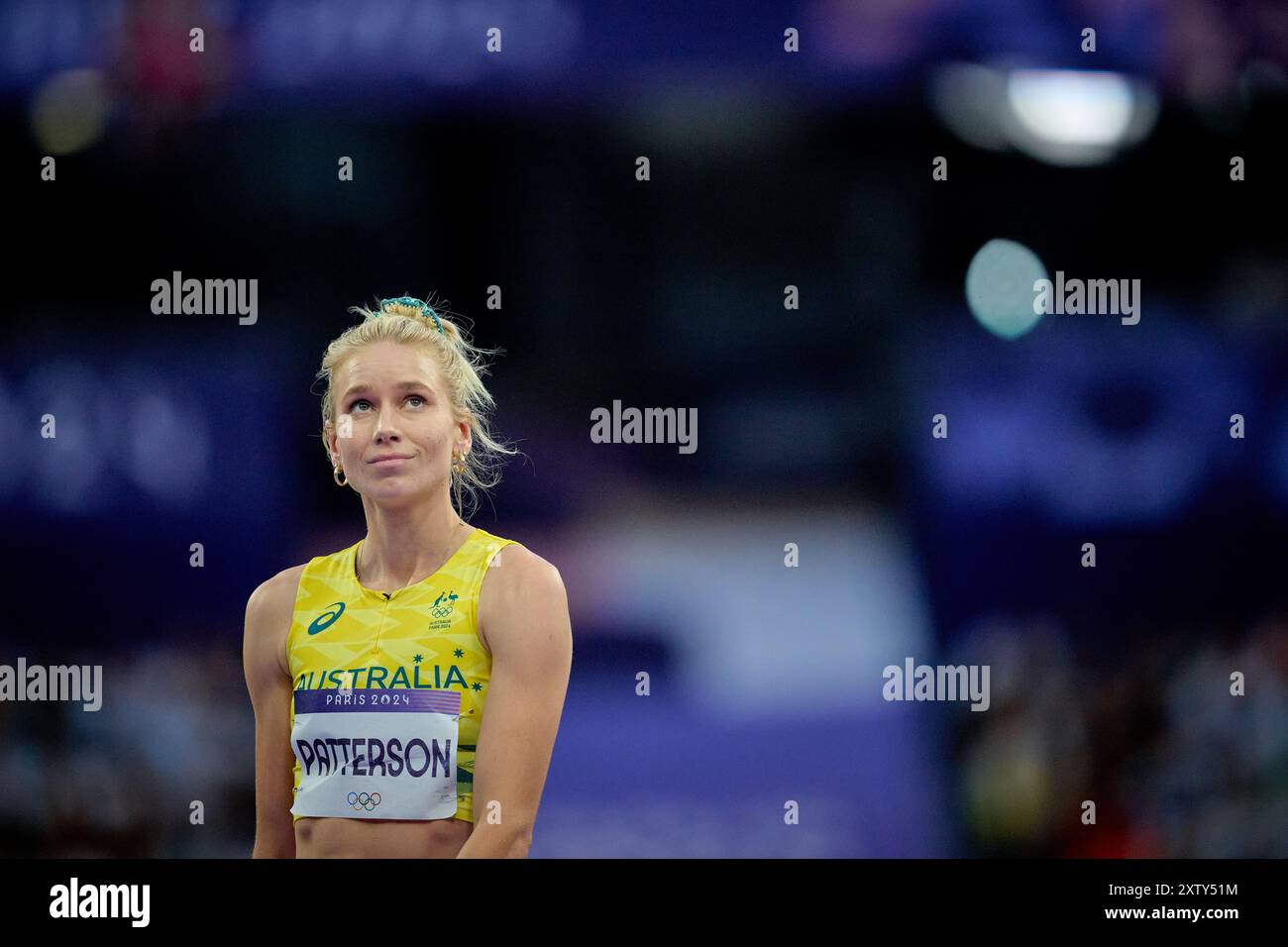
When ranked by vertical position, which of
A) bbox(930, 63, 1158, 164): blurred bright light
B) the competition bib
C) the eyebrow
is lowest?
the competition bib

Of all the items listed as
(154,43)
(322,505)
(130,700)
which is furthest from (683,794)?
(154,43)

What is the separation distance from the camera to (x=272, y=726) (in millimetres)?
3824

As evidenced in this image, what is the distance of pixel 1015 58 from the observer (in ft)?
14.4

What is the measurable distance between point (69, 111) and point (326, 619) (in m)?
1.99

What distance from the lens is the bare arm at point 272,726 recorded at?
12.5 feet

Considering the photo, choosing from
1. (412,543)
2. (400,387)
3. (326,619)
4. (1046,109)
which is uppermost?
(1046,109)

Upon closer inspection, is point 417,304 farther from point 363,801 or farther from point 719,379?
point 363,801

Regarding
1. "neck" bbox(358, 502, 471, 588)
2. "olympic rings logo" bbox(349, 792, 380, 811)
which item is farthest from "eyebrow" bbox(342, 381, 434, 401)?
"olympic rings logo" bbox(349, 792, 380, 811)

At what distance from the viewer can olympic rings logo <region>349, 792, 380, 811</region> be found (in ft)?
11.9

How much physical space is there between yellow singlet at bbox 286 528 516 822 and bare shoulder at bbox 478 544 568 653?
0.08ft

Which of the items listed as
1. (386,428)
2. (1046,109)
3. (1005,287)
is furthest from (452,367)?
(1046,109)

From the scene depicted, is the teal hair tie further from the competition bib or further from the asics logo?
the competition bib

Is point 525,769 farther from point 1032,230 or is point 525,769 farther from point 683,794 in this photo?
point 1032,230

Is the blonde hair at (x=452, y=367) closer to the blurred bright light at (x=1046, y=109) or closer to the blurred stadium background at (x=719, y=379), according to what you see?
the blurred stadium background at (x=719, y=379)
